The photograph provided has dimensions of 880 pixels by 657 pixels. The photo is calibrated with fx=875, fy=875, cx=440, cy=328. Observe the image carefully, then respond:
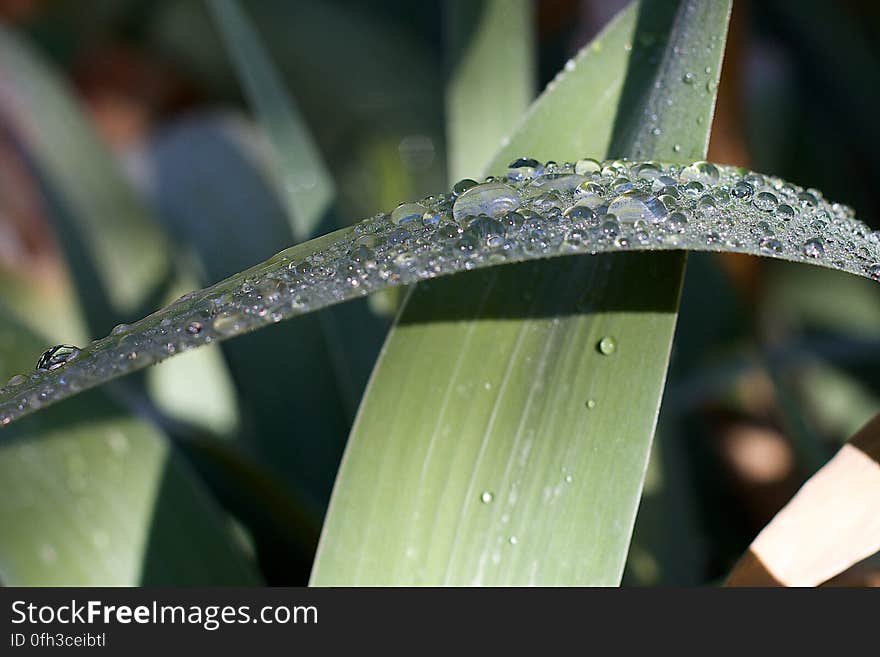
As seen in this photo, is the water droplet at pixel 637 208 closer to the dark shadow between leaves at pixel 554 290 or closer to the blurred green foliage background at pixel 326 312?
the dark shadow between leaves at pixel 554 290

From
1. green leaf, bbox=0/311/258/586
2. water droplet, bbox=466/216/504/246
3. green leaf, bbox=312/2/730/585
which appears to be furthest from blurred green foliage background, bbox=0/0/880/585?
water droplet, bbox=466/216/504/246

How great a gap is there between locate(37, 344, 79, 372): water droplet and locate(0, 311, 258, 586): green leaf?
145mm

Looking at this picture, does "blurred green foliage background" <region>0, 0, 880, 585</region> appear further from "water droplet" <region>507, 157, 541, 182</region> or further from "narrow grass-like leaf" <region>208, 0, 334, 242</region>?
"water droplet" <region>507, 157, 541, 182</region>

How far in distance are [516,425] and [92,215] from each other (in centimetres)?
53

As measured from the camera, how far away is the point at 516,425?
0.35 metres

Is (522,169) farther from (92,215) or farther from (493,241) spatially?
(92,215)

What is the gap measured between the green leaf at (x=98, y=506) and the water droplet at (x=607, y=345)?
23 centimetres

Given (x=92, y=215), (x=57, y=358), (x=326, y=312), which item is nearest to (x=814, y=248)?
(x=57, y=358)

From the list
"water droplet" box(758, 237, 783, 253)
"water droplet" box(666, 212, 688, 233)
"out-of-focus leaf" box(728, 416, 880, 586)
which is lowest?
"out-of-focus leaf" box(728, 416, 880, 586)

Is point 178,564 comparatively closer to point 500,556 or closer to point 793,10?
point 500,556

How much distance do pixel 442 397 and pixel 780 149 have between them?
92 centimetres

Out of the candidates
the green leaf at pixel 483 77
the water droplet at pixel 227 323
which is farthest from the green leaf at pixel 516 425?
the green leaf at pixel 483 77

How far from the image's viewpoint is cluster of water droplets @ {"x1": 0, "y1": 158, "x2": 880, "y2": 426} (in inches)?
9.8

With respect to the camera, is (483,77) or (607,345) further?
(483,77)
